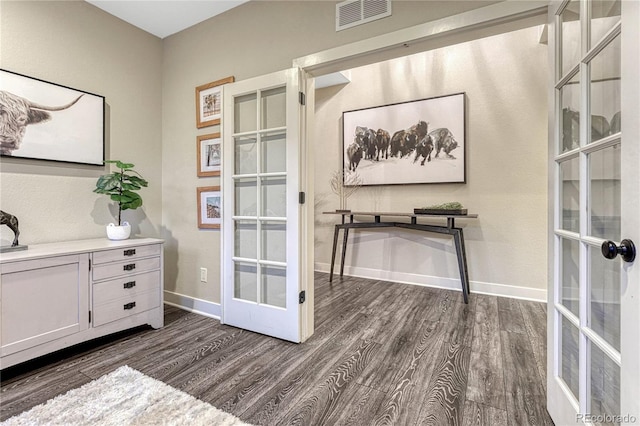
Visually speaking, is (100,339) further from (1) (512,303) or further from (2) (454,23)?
(1) (512,303)

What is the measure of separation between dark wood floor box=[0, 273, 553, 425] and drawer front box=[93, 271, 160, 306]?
0.35m

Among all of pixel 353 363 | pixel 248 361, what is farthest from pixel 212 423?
pixel 353 363

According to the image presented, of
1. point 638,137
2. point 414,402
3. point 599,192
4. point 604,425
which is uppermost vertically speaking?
point 638,137

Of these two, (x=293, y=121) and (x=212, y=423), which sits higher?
(x=293, y=121)

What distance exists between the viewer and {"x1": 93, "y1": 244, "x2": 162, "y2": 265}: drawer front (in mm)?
2001

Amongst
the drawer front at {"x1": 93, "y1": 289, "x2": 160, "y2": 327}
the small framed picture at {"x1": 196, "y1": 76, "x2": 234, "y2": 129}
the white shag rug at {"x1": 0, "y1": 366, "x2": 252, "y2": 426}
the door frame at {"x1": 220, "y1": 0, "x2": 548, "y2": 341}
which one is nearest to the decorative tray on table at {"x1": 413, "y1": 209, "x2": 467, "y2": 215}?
the door frame at {"x1": 220, "y1": 0, "x2": 548, "y2": 341}

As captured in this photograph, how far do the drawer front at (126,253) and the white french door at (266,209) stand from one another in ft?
1.86

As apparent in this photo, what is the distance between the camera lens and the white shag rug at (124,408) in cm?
131

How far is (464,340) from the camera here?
2135 mm

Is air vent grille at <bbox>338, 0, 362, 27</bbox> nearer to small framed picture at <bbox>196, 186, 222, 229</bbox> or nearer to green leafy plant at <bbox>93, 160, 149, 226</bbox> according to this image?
small framed picture at <bbox>196, 186, 222, 229</bbox>

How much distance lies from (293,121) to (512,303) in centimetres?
284

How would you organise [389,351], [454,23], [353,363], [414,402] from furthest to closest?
[389,351] < [353,363] < [454,23] < [414,402]

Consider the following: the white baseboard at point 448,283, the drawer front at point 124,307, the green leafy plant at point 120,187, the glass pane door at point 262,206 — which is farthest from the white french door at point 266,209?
the white baseboard at point 448,283

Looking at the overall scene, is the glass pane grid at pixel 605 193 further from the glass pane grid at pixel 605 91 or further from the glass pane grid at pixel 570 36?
Answer: the glass pane grid at pixel 570 36
